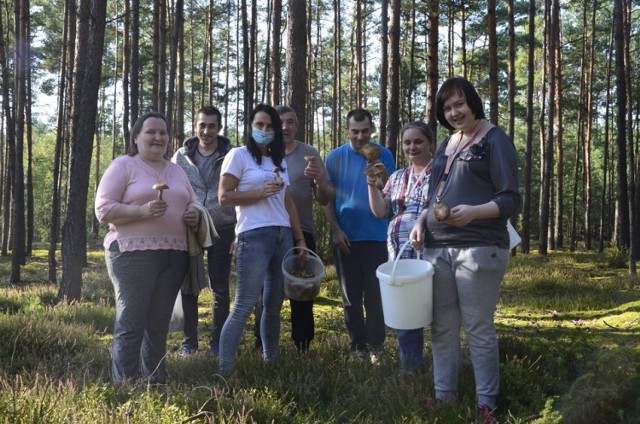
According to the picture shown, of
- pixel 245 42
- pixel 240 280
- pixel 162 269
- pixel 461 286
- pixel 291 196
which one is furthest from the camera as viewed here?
pixel 245 42

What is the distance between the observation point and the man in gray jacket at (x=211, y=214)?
17.0 feet

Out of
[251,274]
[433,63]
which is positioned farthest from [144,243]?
[433,63]

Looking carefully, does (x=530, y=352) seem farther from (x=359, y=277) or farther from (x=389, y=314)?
(x=389, y=314)

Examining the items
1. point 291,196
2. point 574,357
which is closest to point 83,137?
point 291,196

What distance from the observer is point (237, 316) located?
409 centimetres

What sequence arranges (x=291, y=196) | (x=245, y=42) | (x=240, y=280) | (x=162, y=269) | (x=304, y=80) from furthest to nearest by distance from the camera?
1. (x=245, y=42)
2. (x=304, y=80)
3. (x=291, y=196)
4. (x=240, y=280)
5. (x=162, y=269)

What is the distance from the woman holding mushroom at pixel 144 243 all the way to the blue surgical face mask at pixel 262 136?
27.0 inches

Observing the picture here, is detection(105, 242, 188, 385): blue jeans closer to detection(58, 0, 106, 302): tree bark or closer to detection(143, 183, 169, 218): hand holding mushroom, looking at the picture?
detection(143, 183, 169, 218): hand holding mushroom

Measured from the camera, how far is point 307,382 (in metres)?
3.89

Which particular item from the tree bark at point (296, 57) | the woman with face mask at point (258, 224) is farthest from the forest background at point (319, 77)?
the woman with face mask at point (258, 224)

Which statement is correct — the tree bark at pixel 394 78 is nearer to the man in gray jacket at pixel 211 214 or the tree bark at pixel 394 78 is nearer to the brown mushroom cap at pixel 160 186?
the man in gray jacket at pixel 211 214

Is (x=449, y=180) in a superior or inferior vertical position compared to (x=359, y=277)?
superior

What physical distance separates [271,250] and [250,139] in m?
0.89

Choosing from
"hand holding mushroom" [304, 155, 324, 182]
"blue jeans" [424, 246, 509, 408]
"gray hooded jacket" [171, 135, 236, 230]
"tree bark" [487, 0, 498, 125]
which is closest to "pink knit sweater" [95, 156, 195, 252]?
"hand holding mushroom" [304, 155, 324, 182]
